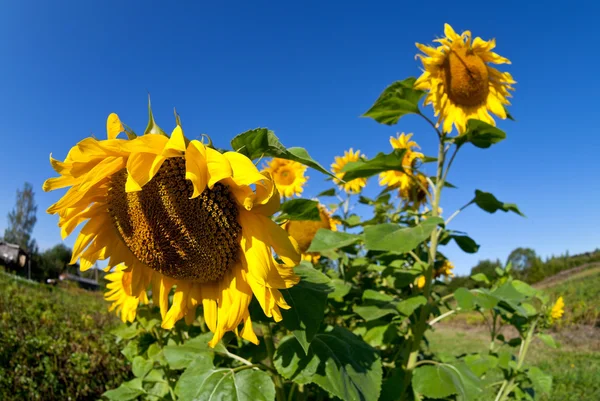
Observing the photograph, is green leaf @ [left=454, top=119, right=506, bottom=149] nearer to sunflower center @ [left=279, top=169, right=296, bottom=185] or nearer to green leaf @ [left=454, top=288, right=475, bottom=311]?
green leaf @ [left=454, top=288, right=475, bottom=311]

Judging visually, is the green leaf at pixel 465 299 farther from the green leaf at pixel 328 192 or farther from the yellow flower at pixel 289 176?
the yellow flower at pixel 289 176

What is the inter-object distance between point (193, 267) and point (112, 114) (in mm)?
409

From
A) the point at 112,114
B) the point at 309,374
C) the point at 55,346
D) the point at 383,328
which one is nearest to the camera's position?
the point at 112,114

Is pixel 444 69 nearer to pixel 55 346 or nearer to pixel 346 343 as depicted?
pixel 346 343

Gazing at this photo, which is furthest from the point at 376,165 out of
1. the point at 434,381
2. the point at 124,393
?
the point at 124,393

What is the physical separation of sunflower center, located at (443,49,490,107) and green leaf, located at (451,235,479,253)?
2.51ft

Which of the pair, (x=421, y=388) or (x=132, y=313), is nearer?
Answer: (x=421, y=388)

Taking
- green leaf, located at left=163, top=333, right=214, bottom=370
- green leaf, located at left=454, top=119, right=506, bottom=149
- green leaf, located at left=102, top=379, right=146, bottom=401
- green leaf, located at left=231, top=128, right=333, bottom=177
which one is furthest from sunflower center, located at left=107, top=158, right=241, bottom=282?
green leaf, located at left=454, top=119, right=506, bottom=149

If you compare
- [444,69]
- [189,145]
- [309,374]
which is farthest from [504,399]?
[189,145]

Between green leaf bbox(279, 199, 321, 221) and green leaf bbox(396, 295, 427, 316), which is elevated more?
green leaf bbox(279, 199, 321, 221)

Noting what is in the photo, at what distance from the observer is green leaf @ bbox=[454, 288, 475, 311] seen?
182cm

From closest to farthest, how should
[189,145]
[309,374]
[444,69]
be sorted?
[189,145], [309,374], [444,69]

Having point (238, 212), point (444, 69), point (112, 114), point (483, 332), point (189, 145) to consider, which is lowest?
point (483, 332)

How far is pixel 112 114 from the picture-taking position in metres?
1.00
